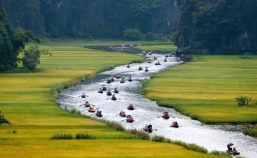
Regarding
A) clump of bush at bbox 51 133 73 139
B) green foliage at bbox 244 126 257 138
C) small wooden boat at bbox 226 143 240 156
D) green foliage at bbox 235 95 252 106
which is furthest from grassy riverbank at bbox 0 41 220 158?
green foliage at bbox 235 95 252 106

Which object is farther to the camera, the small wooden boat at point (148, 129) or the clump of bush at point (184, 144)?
the small wooden boat at point (148, 129)

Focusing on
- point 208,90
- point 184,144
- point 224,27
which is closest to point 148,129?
point 184,144

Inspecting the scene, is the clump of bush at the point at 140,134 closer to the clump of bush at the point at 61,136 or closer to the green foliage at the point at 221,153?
the clump of bush at the point at 61,136

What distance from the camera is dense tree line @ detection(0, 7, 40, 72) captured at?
94000 millimetres

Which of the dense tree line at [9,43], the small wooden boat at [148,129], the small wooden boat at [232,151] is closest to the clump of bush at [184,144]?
the small wooden boat at [232,151]

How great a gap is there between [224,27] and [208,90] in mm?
70932

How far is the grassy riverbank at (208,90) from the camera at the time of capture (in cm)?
5703

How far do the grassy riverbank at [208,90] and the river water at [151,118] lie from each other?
1718mm

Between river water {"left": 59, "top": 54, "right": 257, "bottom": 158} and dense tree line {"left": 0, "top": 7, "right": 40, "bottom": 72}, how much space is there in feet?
49.5

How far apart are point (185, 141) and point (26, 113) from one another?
16403 mm

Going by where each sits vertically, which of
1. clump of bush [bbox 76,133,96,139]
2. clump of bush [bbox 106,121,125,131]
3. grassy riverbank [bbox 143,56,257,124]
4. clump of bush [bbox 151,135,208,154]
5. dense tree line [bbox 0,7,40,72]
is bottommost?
grassy riverbank [bbox 143,56,257,124]

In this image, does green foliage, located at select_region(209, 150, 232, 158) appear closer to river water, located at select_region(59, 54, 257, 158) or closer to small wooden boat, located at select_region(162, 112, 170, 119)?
river water, located at select_region(59, 54, 257, 158)

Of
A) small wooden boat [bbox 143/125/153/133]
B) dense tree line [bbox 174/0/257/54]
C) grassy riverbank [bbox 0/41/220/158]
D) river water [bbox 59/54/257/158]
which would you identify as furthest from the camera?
dense tree line [bbox 174/0/257/54]

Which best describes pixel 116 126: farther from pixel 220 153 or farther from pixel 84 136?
pixel 220 153
